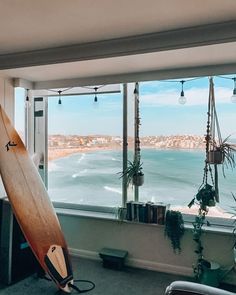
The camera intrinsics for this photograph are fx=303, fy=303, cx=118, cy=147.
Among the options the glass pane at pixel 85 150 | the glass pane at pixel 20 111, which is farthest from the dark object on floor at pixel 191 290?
the glass pane at pixel 20 111

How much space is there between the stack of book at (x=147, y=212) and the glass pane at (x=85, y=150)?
32 centimetres

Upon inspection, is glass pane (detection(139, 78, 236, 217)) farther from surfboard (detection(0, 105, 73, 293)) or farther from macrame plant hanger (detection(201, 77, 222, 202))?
surfboard (detection(0, 105, 73, 293))

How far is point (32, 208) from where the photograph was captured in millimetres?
3008

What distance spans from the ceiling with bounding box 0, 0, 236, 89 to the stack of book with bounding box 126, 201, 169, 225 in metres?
1.41

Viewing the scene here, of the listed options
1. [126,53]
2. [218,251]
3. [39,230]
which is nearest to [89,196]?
[39,230]

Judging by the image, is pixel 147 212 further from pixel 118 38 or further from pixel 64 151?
pixel 118 38

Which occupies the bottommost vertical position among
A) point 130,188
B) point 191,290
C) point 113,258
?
point 113,258

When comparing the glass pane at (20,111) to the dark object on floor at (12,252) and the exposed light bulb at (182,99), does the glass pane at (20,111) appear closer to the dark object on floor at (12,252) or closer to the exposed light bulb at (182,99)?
the dark object on floor at (12,252)

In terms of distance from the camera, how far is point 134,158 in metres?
3.59

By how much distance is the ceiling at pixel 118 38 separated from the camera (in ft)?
6.88

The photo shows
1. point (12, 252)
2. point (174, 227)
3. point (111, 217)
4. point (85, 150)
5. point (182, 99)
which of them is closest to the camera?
point (12, 252)

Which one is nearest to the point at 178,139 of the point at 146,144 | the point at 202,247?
the point at 146,144

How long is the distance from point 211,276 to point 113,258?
1.03 metres

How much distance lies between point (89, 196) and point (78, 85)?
1.41 meters
